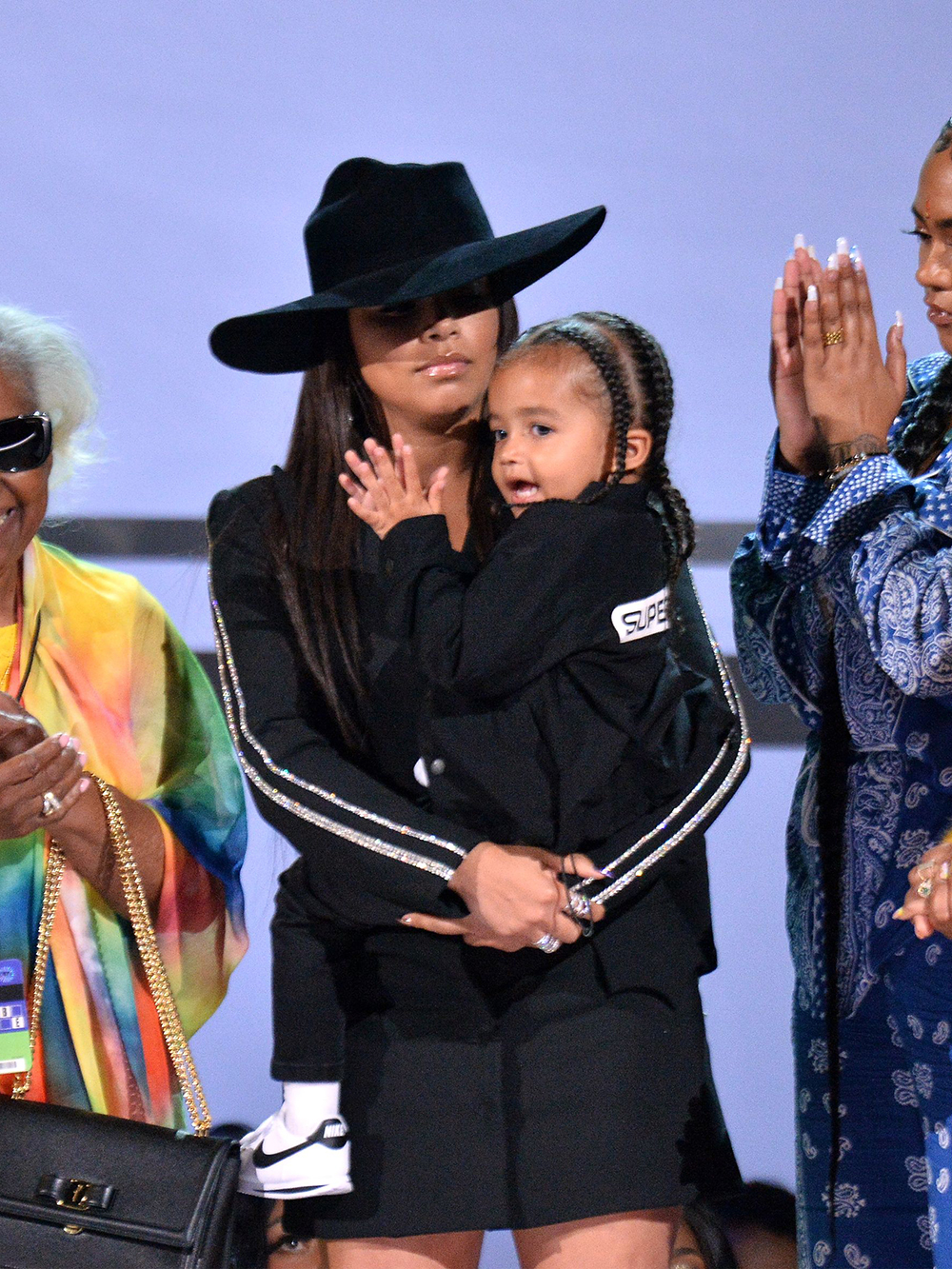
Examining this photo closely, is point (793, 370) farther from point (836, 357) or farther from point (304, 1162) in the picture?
point (304, 1162)

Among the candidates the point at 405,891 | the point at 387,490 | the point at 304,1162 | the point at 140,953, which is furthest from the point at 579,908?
the point at 140,953

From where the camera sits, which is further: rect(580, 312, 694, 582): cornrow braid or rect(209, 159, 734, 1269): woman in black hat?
rect(580, 312, 694, 582): cornrow braid

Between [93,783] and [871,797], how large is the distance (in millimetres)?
1019

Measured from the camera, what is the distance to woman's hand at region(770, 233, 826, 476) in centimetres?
181

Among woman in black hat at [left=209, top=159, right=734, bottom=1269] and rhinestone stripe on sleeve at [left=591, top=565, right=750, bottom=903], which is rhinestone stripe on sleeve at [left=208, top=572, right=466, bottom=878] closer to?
woman in black hat at [left=209, top=159, right=734, bottom=1269]

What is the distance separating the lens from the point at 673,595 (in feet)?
5.97

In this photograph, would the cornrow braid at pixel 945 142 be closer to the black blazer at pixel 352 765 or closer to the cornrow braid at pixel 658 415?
the cornrow braid at pixel 658 415

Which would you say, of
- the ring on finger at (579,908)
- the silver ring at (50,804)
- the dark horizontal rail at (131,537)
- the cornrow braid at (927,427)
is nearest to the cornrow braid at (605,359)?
the cornrow braid at (927,427)

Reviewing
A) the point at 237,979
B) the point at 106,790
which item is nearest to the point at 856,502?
the point at 106,790

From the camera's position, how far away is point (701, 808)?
67.0 inches

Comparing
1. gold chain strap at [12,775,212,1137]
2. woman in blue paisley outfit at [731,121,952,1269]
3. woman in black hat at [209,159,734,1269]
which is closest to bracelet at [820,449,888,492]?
woman in blue paisley outfit at [731,121,952,1269]

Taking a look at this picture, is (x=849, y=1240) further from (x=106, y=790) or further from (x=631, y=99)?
(x=631, y=99)

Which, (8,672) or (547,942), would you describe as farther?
(8,672)

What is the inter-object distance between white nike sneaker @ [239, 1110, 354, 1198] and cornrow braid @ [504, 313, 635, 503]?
2.64 ft
